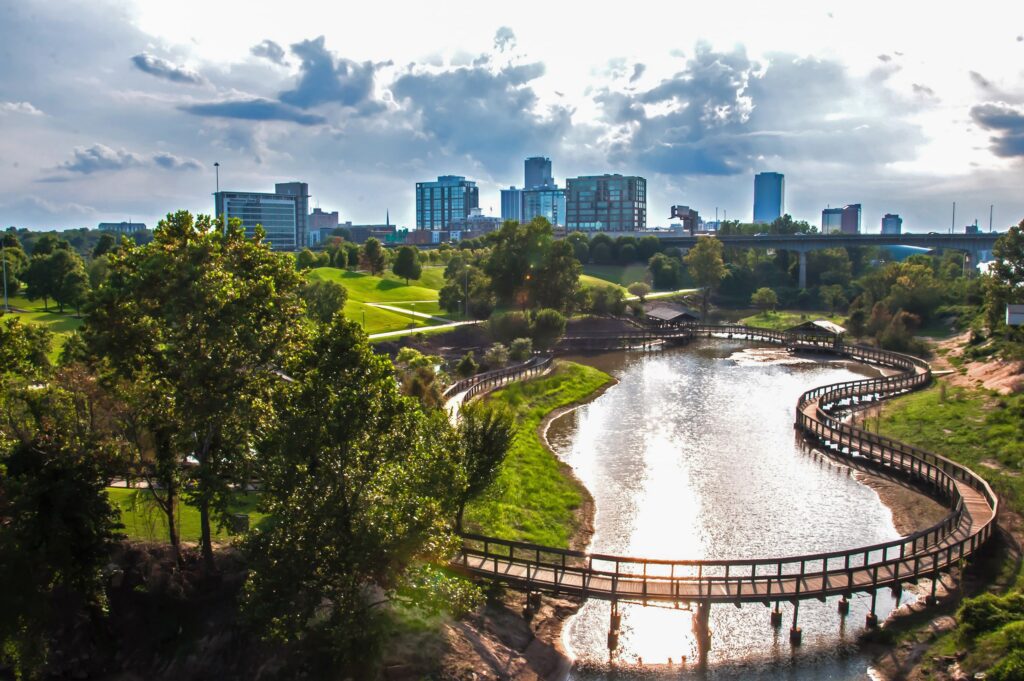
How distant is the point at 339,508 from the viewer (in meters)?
20.1

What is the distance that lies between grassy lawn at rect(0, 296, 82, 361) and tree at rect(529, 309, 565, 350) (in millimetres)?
41232

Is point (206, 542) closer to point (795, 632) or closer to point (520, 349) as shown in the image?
point (795, 632)

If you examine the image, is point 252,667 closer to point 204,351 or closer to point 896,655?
point 204,351

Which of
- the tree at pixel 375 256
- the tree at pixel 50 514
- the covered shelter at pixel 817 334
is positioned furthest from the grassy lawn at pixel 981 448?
the tree at pixel 375 256

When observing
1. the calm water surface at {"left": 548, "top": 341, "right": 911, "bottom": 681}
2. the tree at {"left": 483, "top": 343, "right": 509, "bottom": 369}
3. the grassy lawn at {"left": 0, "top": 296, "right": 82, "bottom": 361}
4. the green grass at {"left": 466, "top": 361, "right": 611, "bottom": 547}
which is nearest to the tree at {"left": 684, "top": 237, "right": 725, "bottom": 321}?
the calm water surface at {"left": 548, "top": 341, "right": 911, "bottom": 681}

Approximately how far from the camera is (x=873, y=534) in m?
35.1

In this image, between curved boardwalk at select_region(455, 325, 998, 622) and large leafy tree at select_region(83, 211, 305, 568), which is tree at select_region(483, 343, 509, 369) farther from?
large leafy tree at select_region(83, 211, 305, 568)

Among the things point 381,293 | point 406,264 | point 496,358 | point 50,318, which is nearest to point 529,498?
point 496,358

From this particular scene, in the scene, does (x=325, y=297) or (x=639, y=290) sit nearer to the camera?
(x=325, y=297)

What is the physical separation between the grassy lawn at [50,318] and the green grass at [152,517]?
3357 cm

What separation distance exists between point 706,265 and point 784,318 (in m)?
19.2

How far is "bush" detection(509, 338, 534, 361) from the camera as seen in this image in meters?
74.4

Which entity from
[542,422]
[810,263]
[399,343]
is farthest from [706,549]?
[810,263]

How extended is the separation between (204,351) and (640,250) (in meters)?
144
